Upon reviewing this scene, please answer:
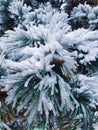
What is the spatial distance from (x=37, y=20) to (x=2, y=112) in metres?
0.40

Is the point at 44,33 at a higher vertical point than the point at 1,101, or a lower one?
higher

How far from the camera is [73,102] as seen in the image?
106cm

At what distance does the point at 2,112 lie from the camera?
1.16m

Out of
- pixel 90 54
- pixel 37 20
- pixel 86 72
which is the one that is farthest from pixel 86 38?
pixel 37 20

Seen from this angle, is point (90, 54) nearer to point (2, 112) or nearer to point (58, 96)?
point (58, 96)

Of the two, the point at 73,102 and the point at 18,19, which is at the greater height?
the point at 18,19

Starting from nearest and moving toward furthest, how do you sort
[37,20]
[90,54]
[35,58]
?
[35,58], [90,54], [37,20]

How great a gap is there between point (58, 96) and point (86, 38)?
21 cm

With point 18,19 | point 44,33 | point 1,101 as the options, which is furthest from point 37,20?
point 1,101

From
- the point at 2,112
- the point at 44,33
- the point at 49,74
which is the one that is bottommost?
the point at 2,112

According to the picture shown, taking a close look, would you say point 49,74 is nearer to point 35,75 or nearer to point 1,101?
point 35,75

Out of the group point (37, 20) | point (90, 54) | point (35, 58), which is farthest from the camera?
point (37, 20)

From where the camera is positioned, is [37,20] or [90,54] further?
[37,20]

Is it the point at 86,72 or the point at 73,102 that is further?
the point at 86,72
